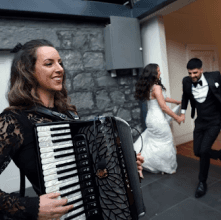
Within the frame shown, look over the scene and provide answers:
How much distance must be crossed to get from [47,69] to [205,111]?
1.97 meters

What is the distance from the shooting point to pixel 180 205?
6.84ft

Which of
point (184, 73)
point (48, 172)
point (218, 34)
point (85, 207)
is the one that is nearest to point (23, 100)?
point (48, 172)

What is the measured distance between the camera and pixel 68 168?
856 millimetres

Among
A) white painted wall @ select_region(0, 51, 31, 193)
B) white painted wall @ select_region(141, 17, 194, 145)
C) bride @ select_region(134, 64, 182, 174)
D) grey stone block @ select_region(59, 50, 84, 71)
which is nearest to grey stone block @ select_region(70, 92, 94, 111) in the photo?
grey stone block @ select_region(59, 50, 84, 71)

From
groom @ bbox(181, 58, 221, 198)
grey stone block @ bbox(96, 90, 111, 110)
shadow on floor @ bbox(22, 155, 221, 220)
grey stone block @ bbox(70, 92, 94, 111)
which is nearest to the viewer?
shadow on floor @ bbox(22, 155, 221, 220)

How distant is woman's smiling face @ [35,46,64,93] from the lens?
3.32 feet

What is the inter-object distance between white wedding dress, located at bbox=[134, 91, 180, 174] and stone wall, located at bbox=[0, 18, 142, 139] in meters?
0.64

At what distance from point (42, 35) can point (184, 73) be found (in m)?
2.93

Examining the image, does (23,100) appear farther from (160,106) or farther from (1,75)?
(160,106)

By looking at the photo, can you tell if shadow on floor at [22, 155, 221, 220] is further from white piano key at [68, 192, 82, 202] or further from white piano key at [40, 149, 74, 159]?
white piano key at [40, 149, 74, 159]

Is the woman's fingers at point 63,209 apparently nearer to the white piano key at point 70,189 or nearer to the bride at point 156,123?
the white piano key at point 70,189

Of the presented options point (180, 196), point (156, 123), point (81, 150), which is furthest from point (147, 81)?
point (81, 150)

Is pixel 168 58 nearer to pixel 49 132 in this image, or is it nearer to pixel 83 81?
pixel 83 81

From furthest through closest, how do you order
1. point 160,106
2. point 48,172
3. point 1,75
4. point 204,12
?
point 204,12 → point 160,106 → point 1,75 → point 48,172
